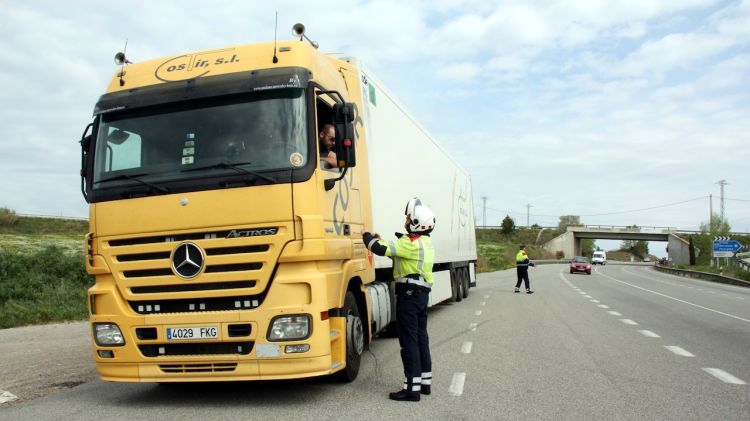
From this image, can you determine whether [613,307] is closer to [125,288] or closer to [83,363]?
[83,363]

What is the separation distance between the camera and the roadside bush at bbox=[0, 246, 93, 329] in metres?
14.2

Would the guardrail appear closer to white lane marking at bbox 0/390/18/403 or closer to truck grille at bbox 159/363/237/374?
truck grille at bbox 159/363/237/374

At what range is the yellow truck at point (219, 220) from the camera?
Answer: 558cm

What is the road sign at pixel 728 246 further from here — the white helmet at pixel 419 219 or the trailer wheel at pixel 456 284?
the white helmet at pixel 419 219

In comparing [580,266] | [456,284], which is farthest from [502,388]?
[580,266]

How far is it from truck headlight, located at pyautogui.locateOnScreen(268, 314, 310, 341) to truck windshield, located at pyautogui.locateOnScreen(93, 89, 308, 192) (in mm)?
1215

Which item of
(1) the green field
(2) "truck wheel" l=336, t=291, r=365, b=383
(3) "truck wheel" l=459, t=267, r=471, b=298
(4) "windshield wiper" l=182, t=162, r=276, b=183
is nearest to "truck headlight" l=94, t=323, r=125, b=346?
(4) "windshield wiper" l=182, t=162, r=276, b=183

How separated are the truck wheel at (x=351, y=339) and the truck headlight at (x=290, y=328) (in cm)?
75

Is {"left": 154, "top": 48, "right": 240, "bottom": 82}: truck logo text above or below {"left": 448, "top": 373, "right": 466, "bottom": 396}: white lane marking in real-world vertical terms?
above

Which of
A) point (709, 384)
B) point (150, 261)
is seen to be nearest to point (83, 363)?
point (150, 261)

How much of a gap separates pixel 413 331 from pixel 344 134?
1.95 metres

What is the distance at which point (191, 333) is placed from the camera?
18.5 feet

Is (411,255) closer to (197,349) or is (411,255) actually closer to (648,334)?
(197,349)

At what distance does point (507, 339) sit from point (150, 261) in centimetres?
617
